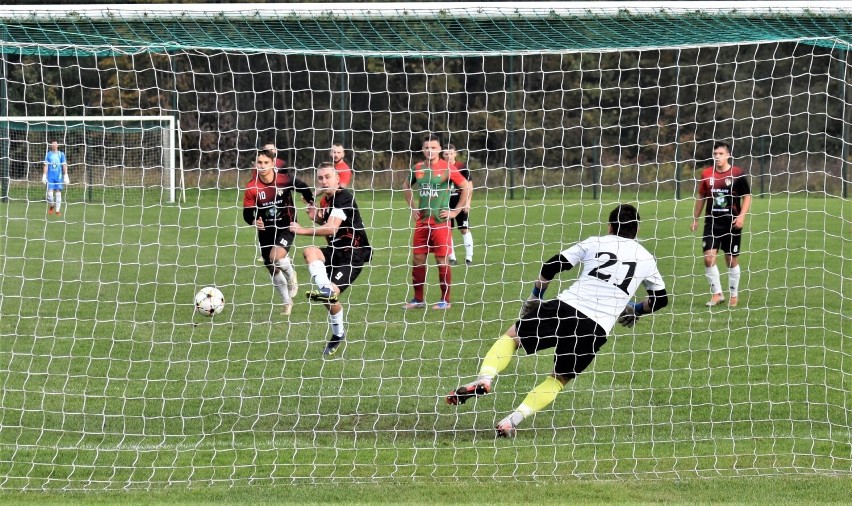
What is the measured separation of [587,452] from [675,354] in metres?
2.94

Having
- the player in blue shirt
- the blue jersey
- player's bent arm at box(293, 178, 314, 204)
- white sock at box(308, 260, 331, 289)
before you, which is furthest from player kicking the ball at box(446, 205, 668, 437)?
the blue jersey

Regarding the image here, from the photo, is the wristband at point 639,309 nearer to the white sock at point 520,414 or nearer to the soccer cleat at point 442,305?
the white sock at point 520,414

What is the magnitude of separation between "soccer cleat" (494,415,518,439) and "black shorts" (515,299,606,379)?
1.40 ft

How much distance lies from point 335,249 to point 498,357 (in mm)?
3138

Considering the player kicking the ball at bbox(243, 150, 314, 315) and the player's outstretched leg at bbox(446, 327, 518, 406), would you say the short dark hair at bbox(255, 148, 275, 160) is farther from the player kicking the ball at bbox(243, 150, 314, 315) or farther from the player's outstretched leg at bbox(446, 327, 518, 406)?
the player's outstretched leg at bbox(446, 327, 518, 406)

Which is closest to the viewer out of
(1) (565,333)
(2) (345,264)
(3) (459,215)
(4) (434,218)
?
(1) (565,333)

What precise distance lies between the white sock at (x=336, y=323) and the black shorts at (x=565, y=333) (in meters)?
2.77

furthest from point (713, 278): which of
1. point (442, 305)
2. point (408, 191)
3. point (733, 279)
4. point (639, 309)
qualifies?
point (639, 309)

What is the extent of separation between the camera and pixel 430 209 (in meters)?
11.1

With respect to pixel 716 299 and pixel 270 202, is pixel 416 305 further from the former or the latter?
pixel 716 299

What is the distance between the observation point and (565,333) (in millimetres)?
6438

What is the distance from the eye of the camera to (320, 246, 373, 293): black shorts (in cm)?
901

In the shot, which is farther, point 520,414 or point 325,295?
point 325,295

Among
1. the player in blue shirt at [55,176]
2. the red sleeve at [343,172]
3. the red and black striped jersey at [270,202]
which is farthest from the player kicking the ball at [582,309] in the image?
the player in blue shirt at [55,176]
